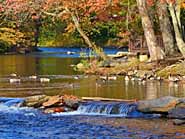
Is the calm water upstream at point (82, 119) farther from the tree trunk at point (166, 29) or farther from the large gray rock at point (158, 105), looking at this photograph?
the tree trunk at point (166, 29)

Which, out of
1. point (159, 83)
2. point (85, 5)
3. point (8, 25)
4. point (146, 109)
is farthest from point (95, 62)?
point (8, 25)

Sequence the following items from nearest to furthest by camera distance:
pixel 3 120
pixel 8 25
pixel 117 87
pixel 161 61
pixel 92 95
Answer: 1. pixel 3 120
2. pixel 92 95
3. pixel 117 87
4. pixel 161 61
5. pixel 8 25

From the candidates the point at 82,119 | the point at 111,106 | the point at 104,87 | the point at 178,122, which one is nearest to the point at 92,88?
the point at 104,87

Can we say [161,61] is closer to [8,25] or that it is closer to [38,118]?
[38,118]

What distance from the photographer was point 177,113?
56.6ft

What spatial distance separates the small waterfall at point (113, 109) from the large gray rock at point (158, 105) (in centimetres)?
16

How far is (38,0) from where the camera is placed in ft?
103

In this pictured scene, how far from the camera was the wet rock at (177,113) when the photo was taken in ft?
56.0

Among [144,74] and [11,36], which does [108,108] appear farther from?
[11,36]

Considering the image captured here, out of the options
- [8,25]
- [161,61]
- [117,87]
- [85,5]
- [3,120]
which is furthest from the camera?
[8,25]

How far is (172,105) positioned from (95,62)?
582 inches

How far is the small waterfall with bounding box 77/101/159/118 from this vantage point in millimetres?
18250

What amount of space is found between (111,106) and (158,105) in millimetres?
1559

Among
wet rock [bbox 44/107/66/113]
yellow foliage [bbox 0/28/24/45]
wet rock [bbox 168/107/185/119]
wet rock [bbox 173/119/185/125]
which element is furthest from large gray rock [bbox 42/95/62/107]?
yellow foliage [bbox 0/28/24/45]
